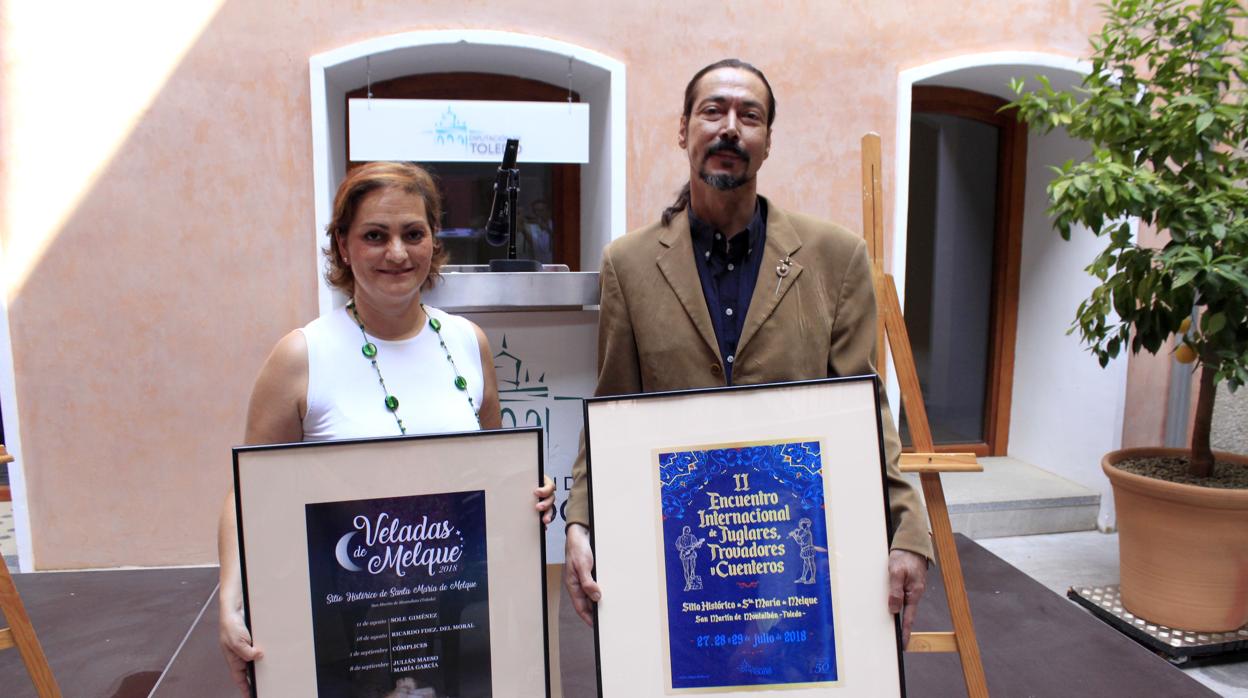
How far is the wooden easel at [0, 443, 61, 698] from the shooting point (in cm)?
196

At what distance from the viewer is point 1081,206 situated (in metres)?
2.96

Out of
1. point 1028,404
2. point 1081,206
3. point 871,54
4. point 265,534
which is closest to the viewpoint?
point 265,534

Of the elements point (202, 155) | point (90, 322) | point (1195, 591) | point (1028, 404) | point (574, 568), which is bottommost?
point (1195, 591)

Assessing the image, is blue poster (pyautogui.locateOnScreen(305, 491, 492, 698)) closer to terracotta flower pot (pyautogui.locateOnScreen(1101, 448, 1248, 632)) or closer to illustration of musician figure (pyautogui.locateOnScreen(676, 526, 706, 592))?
illustration of musician figure (pyautogui.locateOnScreen(676, 526, 706, 592))

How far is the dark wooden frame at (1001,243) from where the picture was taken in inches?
189

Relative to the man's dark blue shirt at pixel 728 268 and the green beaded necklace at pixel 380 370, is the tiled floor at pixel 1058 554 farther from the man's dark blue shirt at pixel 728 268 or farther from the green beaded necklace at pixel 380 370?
the green beaded necklace at pixel 380 370

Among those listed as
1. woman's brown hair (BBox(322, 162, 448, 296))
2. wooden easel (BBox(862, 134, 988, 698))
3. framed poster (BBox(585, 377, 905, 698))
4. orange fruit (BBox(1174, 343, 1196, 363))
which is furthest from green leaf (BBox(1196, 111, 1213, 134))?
woman's brown hair (BBox(322, 162, 448, 296))

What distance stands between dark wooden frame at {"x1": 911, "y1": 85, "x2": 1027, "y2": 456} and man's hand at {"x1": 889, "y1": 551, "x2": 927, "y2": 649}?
379 centimetres

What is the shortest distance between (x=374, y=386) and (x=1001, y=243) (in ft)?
15.4

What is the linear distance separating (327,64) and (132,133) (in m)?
0.96

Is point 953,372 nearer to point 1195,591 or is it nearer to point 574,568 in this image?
point 1195,591

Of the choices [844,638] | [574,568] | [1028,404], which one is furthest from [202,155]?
[1028,404]

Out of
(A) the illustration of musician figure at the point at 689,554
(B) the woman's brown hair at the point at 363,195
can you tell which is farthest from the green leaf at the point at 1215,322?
(B) the woman's brown hair at the point at 363,195

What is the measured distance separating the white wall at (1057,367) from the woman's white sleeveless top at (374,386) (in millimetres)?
4201
